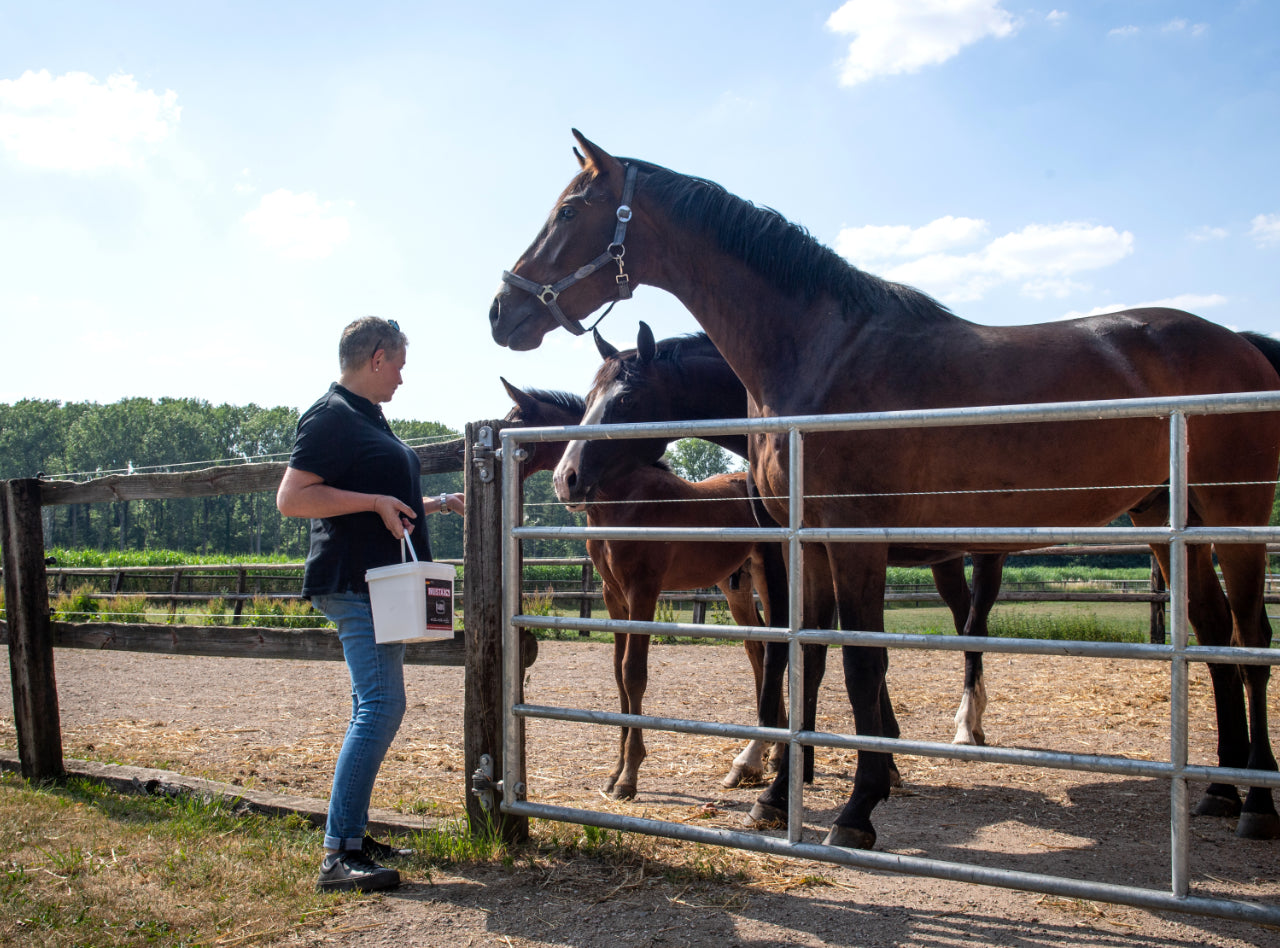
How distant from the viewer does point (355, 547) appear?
3047mm

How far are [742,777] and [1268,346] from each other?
11.1 ft

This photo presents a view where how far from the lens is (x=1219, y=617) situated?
3650mm

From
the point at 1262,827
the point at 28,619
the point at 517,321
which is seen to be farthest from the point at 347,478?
the point at 1262,827

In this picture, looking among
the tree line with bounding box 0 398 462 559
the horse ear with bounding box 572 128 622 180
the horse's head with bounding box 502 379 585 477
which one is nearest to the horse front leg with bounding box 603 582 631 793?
the horse's head with bounding box 502 379 585 477

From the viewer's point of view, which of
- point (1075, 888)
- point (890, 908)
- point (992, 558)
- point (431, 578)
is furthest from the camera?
point (992, 558)

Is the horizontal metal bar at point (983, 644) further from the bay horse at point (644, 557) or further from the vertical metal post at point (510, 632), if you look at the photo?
the bay horse at point (644, 557)

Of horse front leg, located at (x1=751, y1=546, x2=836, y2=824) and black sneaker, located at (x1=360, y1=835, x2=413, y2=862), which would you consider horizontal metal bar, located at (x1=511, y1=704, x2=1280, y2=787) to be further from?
black sneaker, located at (x1=360, y1=835, x2=413, y2=862)

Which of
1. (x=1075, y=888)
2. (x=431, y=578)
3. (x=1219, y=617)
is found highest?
(x=431, y=578)

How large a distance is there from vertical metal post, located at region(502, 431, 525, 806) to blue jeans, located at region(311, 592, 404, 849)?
1.39 feet

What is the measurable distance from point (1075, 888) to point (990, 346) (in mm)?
2028

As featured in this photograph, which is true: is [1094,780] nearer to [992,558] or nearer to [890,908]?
[992,558]

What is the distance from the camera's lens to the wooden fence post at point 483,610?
11.1ft

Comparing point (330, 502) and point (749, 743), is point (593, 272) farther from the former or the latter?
point (749, 743)

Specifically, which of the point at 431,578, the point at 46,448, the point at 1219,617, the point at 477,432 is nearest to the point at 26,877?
the point at 431,578
